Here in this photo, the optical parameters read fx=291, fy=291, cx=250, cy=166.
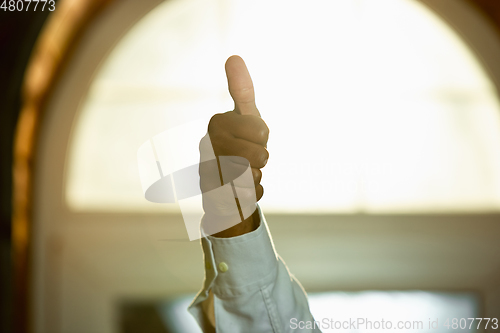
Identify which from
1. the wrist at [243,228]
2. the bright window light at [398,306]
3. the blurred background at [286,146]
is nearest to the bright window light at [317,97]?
the blurred background at [286,146]

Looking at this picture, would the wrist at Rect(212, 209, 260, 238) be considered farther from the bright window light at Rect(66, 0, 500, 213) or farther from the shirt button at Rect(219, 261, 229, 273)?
the bright window light at Rect(66, 0, 500, 213)

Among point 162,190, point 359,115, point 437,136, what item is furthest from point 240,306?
point 437,136

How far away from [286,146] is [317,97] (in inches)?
6.9

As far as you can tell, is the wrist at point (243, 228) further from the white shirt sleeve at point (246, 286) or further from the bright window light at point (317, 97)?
the bright window light at point (317, 97)

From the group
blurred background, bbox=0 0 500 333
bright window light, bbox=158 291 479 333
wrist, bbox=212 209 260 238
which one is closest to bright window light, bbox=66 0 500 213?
blurred background, bbox=0 0 500 333

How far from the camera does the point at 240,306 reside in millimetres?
299

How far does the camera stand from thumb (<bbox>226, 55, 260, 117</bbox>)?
0.25m

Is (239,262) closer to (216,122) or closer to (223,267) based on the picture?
(223,267)

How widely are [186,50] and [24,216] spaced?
690 millimetres

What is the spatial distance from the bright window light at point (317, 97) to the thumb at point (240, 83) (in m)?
0.55

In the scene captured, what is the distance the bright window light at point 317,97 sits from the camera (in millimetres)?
841

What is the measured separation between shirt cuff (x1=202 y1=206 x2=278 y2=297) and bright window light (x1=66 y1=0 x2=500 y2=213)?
1.77ft

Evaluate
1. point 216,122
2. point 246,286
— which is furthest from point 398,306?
point 216,122

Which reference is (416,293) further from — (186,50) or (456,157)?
(186,50)
